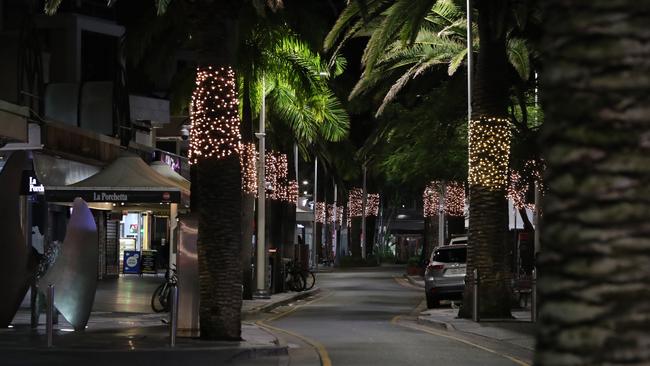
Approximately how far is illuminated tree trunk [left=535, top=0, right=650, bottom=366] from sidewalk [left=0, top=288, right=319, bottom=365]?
35.9ft

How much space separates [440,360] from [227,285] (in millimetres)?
3816

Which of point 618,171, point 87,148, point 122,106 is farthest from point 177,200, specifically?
point 618,171

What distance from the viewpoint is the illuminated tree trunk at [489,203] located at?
23.0 meters

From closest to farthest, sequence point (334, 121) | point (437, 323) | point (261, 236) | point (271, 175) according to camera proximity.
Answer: point (437, 323)
point (261, 236)
point (334, 121)
point (271, 175)

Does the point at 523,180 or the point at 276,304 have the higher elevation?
the point at 523,180

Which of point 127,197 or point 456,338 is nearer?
point 456,338

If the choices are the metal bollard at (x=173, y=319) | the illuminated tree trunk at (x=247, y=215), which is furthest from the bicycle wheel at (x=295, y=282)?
the metal bollard at (x=173, y=319)

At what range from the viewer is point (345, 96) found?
37.7 metres

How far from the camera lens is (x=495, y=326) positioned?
21359 mm

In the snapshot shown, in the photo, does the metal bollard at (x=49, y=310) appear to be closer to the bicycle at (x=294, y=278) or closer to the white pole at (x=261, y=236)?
the white pole at (x=261, y=236)

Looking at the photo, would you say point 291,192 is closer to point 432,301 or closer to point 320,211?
point 432,301

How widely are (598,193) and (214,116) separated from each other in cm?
1377

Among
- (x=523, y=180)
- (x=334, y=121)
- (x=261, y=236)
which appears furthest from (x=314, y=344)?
(x=523, y=180)

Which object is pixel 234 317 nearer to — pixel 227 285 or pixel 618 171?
pixel 227 285
